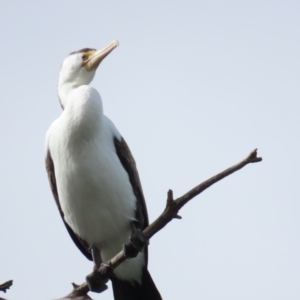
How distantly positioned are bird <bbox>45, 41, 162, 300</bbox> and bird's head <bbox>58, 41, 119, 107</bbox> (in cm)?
23

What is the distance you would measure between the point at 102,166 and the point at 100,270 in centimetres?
102

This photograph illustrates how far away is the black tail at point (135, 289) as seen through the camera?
7.57 m

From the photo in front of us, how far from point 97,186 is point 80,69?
1692mm

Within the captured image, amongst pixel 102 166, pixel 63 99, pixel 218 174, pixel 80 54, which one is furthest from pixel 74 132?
pixel 218 174

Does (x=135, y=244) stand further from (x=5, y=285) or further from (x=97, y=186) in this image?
(x=5, y=285)

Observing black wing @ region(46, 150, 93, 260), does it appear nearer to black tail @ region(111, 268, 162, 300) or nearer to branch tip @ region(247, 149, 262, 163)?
black tail @ region(111, 268, 162, 300)

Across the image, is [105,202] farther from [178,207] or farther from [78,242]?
[178,207]

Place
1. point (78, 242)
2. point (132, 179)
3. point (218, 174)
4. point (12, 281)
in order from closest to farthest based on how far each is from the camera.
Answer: point (218, 174) < point (12, 281) < point (132, 179) < point (78, 242)

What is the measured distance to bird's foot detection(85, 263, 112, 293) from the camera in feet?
22.5

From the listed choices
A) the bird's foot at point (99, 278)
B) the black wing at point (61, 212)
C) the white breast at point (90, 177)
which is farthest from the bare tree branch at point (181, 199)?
the black wing at point (61, 212)

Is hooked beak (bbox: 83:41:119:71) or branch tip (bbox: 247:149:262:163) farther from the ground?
hooked beak (bbox: 83:41:119:71)

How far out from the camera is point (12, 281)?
18.6ft

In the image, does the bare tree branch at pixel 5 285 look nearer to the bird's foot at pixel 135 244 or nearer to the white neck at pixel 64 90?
the bird's foot at pixel 135 244

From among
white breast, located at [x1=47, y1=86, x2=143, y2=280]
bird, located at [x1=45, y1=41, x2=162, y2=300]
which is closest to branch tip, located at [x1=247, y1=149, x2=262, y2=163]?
bird, located at [x1=45, y1=41, x2=162, y2=300]
